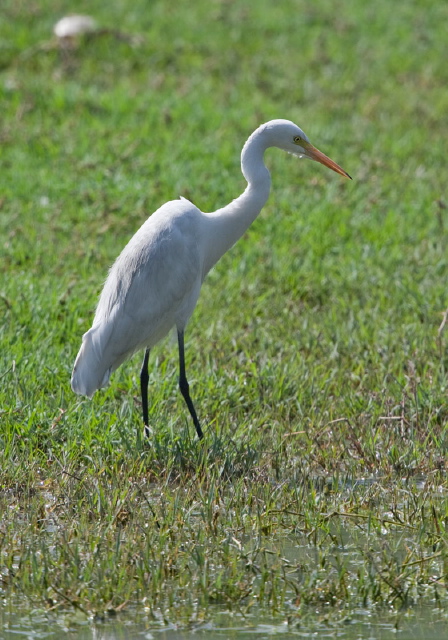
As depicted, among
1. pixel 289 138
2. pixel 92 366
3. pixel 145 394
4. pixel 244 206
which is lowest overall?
pixel 145 394

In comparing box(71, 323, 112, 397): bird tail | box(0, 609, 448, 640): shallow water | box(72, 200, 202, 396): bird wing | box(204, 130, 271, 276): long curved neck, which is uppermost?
box(204, 130, 271, 276): long curved neck

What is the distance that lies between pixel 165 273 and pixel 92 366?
62 centimetres

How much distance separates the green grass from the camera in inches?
153

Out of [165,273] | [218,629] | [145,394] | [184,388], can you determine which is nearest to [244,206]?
[165,273]

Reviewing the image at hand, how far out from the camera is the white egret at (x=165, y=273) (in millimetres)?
5245

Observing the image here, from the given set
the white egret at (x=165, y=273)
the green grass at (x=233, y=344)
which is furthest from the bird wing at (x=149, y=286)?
the green grass at (x=233, y=344)

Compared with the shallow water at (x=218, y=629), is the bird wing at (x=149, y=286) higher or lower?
higher

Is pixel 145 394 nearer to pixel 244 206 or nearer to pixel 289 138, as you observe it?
pixel 244 206

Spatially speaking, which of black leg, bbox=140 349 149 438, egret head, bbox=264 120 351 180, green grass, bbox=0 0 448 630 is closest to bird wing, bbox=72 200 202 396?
black leg, bbox=140 349 149 438

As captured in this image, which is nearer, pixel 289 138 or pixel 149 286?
pixel 149 286

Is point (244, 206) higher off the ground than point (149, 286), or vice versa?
point (244, 206)

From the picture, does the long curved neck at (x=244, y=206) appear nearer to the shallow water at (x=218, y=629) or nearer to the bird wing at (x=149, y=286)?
the bird wing at (x=149, y=286)

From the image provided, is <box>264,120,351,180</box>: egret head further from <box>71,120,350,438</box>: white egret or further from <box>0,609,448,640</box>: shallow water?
<box>0,609,448,640</box>: shallow water

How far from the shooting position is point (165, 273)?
533cm
